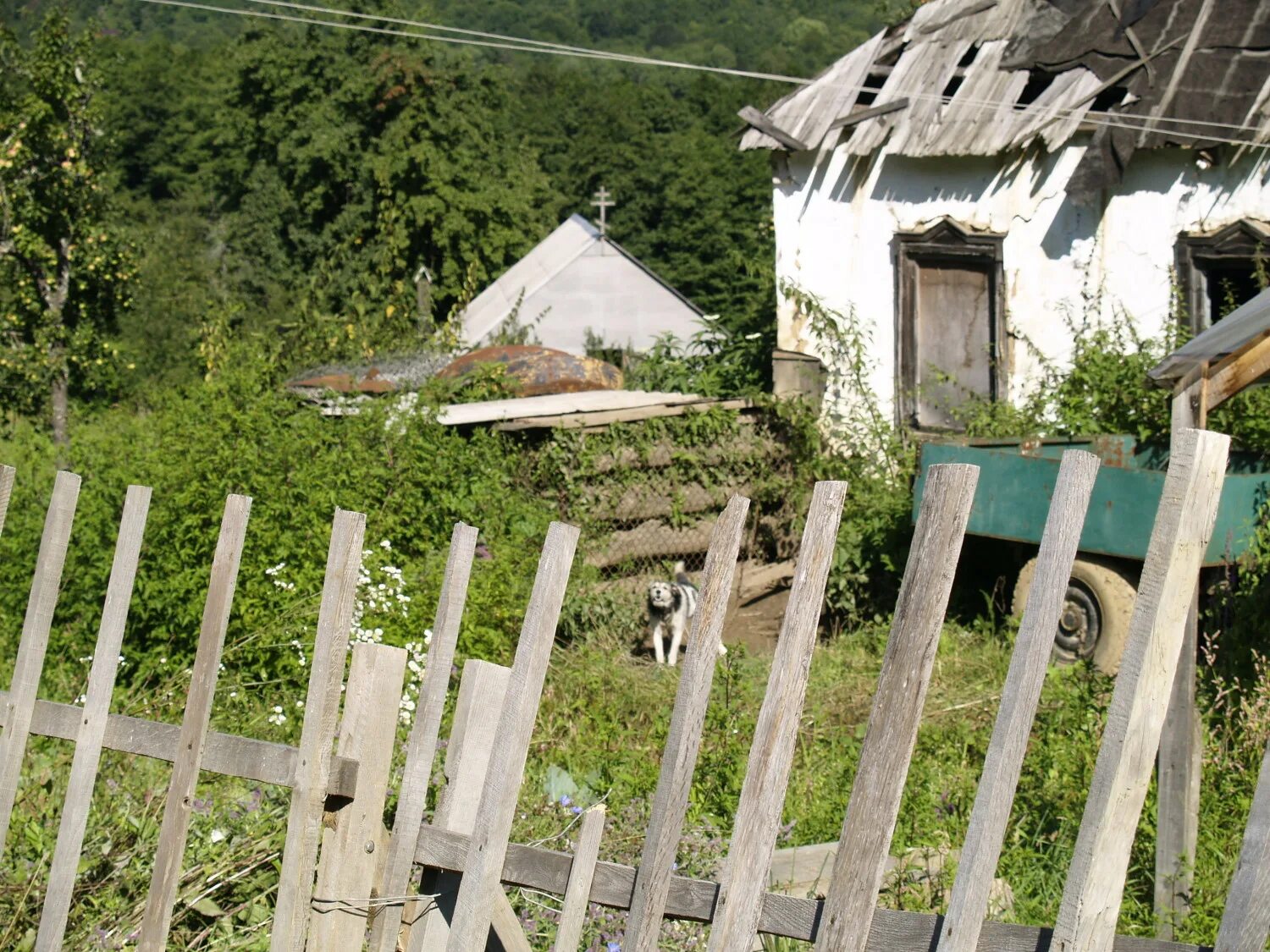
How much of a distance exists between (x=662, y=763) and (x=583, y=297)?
26.8 m

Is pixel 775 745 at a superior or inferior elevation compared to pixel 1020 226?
inferior

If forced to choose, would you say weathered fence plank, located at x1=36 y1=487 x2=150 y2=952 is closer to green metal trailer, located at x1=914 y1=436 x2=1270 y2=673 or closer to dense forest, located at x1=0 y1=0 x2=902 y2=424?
green metal trailer, located at x1=914 y1=436 x2=1270 y2=673

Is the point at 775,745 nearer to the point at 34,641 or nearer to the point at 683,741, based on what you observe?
the point at 683,741

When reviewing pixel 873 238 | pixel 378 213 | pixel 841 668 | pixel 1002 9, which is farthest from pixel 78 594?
pixel 378 213

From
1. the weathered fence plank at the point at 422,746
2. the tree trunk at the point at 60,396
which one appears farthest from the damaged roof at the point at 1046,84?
the tree trunk at the point at 60,396

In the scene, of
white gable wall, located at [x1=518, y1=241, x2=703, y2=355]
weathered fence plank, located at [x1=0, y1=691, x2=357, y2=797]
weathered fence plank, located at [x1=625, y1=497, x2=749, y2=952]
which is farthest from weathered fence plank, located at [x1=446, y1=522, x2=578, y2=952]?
white gable wall, located at [x1=518, y1=241, x2=703, y2=355]

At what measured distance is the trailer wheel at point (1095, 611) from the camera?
770 cm

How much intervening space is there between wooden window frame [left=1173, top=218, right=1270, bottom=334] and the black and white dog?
4163mm

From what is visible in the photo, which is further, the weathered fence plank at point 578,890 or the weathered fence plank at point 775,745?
the weathered fence plank at point 578,890

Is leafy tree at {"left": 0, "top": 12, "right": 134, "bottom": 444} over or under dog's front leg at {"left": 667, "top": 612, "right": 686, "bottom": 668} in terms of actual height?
over

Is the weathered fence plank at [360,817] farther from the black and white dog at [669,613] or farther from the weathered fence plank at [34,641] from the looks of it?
the black and white dog at [669,613]

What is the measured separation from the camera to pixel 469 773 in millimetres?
2537

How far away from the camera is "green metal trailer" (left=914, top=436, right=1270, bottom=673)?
7.07 metres

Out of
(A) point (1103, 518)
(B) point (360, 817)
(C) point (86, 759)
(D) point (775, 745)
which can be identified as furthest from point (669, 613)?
(D) point (775, 745)
